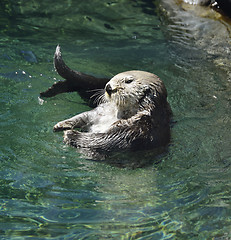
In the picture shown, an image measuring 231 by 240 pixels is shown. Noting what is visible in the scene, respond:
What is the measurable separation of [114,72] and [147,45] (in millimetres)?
1708

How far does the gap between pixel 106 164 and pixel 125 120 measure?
1.64ft

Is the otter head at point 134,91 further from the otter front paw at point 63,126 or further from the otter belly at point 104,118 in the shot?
the otter front paw at point 63,126

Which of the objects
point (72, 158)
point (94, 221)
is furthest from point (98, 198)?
point (72, 158)

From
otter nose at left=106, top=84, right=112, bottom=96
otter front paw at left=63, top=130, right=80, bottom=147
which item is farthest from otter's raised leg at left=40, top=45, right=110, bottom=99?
otter front paw at left=63, top=130, right=80, bottom=147

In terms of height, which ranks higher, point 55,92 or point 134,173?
point 134,173

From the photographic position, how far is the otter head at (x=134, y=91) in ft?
14.3

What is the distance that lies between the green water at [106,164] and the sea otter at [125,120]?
0.66 ft

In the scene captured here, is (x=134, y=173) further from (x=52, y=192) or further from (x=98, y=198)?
(x=52, y=192)

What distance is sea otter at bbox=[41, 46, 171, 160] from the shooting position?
411cm

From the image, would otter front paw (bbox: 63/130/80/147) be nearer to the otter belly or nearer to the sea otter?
the sea otter

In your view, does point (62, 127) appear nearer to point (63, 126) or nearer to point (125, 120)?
point (63, 126)

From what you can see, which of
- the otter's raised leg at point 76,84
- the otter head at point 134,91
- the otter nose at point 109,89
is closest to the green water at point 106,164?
the otter's raised leg at point 76,84

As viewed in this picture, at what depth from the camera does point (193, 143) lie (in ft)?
15.9

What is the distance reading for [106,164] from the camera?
4176mm
